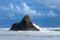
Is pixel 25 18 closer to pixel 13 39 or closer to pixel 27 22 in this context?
pixel 27 22

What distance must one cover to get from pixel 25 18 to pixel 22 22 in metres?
0.47

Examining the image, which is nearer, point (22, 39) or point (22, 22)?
point (22, 39)

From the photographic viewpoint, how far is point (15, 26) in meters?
23.5

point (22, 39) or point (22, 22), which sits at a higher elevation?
point (22, 22)

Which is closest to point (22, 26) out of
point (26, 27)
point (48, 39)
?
point (26, 27)

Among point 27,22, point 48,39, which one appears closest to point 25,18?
point 27,22

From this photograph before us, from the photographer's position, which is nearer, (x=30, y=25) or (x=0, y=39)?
(x=0, y=39)

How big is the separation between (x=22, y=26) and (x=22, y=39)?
1543 centimetres

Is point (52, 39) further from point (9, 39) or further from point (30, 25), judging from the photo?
point (30, 25)

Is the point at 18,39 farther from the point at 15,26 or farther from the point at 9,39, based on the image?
the point at 15,26

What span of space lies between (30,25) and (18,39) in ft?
51.6

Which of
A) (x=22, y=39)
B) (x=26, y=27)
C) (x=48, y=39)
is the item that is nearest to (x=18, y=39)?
(x=22, y=39)

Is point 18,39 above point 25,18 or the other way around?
the other way around

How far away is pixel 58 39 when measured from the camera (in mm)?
8141
